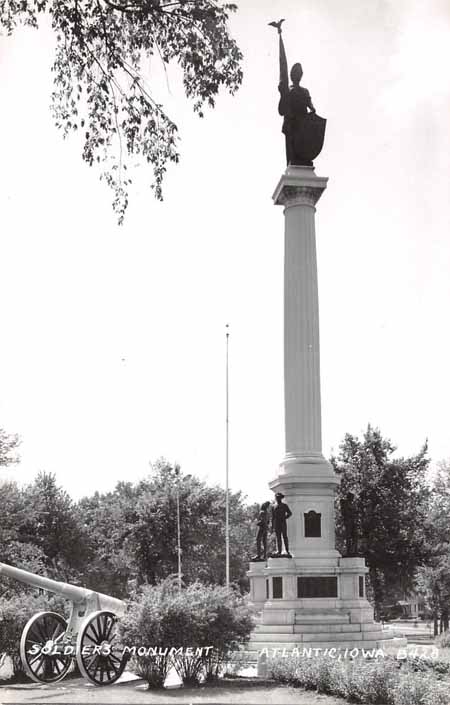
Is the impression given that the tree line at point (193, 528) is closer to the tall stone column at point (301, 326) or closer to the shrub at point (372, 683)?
the tall stone column at point (301, 326)

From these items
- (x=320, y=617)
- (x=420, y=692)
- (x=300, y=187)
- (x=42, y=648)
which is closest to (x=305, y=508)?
(x=320, y=617)

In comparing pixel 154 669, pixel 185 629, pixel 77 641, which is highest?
pixel 185 629

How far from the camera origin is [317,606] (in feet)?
74.0

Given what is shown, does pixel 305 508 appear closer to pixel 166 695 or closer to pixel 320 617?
pixel 320 617

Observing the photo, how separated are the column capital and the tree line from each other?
15.8 meters

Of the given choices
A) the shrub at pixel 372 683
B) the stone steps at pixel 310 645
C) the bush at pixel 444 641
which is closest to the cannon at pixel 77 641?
the shrub at pixel 372 683

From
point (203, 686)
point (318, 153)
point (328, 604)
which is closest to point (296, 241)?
point (318, 153)

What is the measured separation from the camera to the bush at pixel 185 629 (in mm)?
15242

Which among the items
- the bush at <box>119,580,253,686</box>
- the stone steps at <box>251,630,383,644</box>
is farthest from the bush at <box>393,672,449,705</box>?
the stone steps at <box>251,630,383,644</box>

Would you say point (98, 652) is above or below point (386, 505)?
below

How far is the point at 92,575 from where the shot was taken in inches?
2144

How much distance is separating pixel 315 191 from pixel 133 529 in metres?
25.0

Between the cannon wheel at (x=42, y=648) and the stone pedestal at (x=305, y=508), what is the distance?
19.9ft

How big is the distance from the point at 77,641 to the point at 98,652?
1.77 feet
